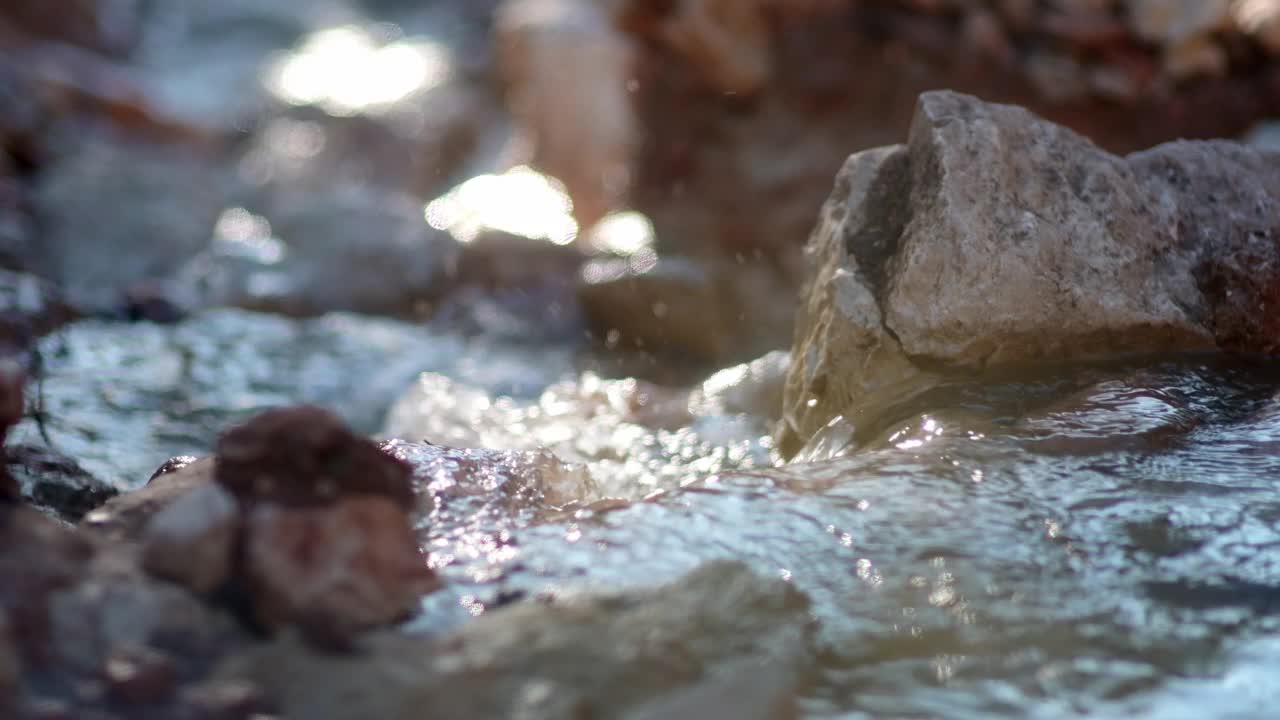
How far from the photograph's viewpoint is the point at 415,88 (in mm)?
9383

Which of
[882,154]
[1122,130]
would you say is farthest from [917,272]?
[1122,130]

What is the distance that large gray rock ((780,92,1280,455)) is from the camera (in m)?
2.47

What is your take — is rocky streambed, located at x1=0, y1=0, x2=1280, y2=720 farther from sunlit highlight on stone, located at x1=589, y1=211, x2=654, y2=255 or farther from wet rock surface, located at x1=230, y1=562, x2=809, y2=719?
sunlit highlight on stone, located at x1=589, y1=211, x2=654, y2=255

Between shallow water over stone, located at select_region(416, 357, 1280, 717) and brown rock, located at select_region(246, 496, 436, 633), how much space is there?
3.4 inches

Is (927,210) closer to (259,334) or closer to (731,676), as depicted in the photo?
(731,676)

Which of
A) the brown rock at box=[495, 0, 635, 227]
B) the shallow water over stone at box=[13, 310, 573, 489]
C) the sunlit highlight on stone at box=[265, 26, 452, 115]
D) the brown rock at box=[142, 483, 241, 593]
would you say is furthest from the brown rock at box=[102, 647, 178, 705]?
the sunlit highlight on stone at box=[265, 26, 452, 115]

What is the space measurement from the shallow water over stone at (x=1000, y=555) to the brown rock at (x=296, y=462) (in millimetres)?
190

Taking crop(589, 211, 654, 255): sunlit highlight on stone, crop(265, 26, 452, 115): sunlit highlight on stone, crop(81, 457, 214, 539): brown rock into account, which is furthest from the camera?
crop(265, 26, 452, 115): sunlit highlight on stone

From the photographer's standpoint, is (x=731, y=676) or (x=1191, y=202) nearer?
(x=731, y=676)

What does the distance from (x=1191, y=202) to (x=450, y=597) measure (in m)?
1.85

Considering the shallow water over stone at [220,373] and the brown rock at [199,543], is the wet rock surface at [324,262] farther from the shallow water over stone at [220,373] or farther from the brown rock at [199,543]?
the brown rock at [199,543]

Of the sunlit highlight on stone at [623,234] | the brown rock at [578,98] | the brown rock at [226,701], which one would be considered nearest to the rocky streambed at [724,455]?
the brown rock at [226,701]

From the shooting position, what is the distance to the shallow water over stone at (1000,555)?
1599 millimetres

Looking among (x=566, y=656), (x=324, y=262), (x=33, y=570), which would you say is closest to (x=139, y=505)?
(x=33, y=570)
